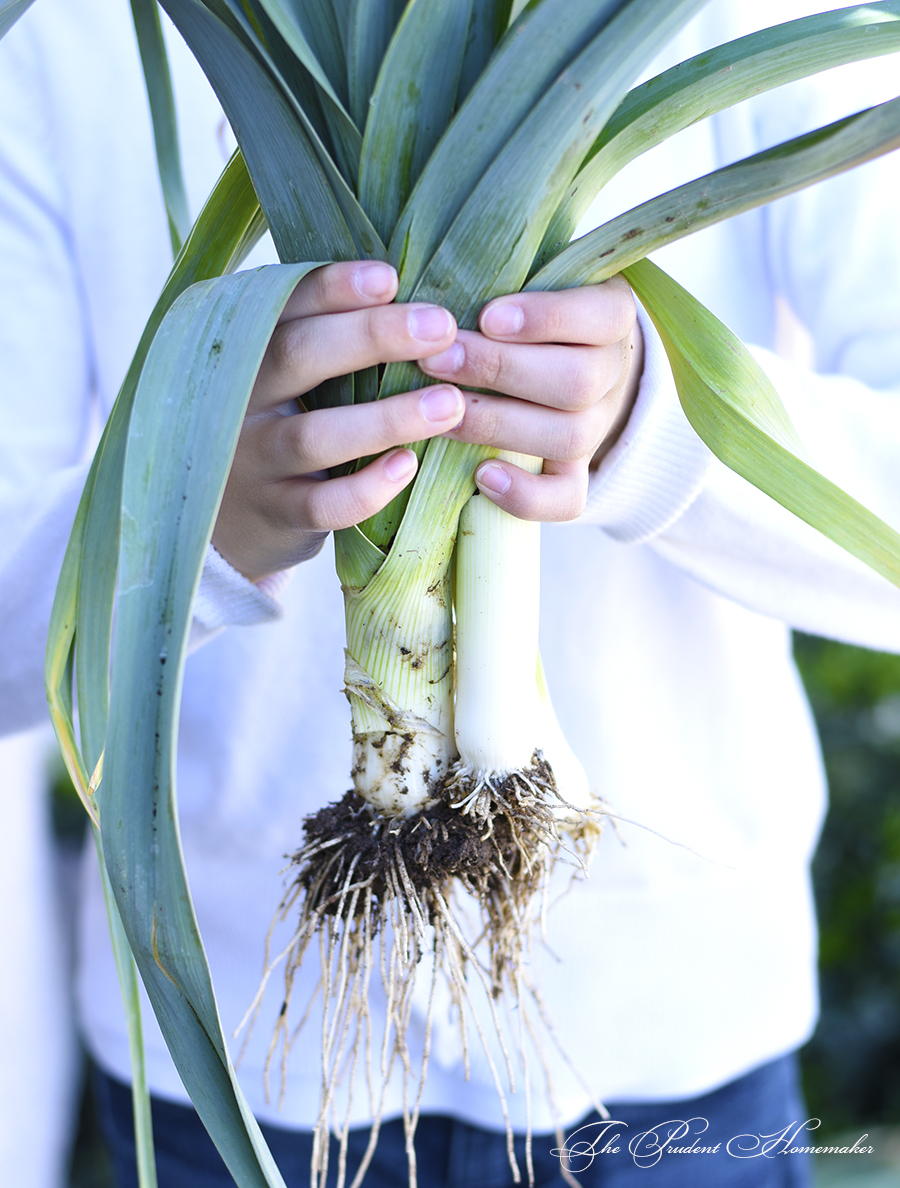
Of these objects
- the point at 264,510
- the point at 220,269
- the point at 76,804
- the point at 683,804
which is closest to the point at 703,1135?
the point at 683,804

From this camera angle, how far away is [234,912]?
0.88m

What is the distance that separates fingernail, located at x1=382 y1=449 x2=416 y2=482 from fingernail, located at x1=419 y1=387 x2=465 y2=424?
34mm

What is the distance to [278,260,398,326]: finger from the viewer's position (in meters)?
0.45

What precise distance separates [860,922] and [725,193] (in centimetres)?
148

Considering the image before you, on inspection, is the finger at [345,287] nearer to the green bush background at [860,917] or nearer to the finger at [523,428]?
the finger at [523,428]

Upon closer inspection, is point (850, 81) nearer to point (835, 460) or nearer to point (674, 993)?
point (835, 460)

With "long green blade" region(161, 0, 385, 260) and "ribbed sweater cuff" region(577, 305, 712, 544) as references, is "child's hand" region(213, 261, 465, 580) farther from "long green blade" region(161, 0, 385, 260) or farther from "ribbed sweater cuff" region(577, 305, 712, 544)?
"ribbed sweater cuff" region(577, 305, 712, 544)

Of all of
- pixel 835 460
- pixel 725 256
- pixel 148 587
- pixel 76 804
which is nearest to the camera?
pixel 148 587

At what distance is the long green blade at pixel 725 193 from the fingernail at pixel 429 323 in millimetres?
59

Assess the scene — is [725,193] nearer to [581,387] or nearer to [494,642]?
[581,387]

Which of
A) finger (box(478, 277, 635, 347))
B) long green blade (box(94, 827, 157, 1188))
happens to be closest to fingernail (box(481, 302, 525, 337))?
finger (box(478, 277, 635, 347))

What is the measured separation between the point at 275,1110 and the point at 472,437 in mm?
696

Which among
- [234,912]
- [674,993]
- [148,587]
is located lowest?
[674,993]

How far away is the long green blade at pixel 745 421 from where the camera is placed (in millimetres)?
486
